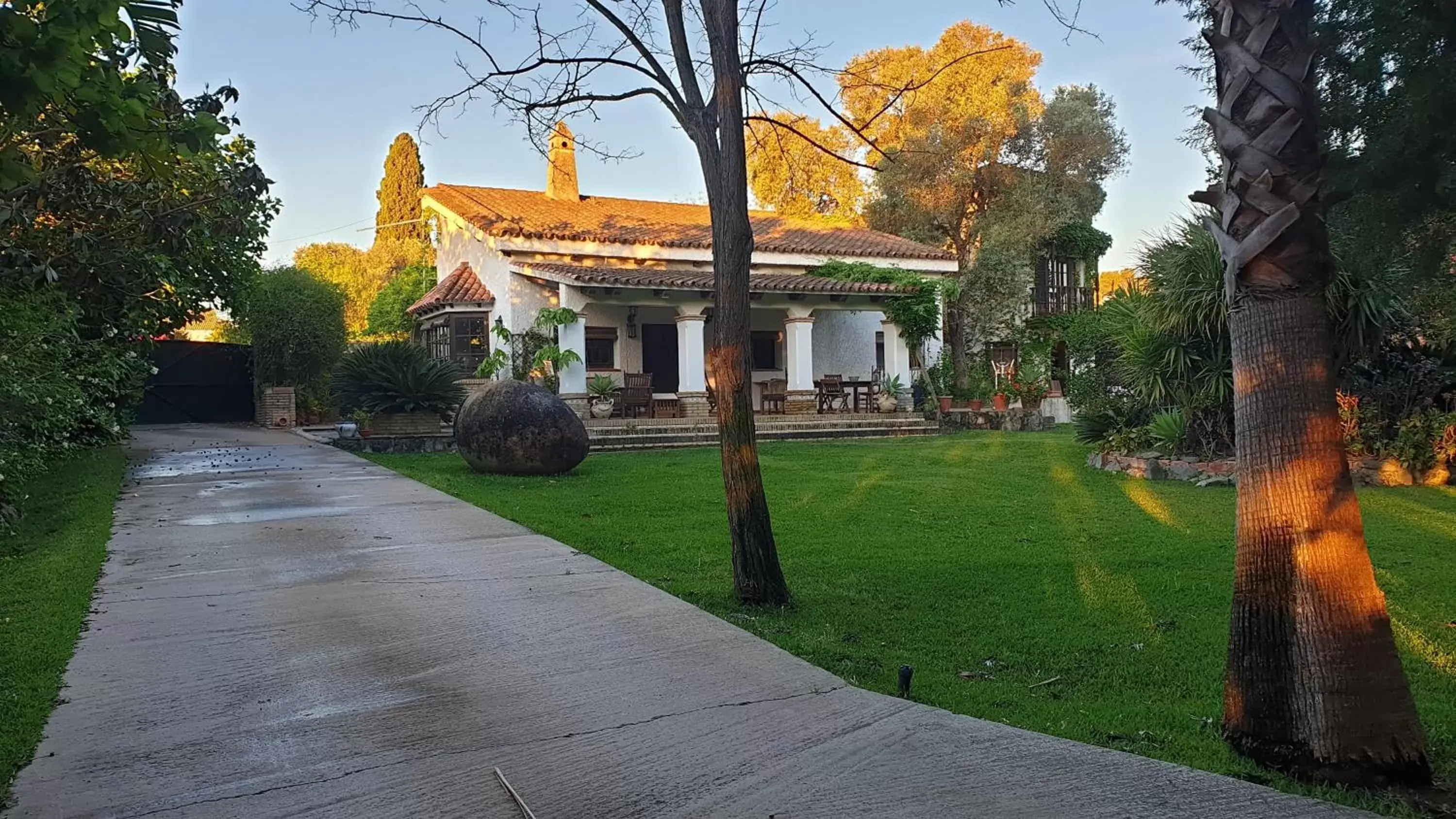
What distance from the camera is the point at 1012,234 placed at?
29.8 metres

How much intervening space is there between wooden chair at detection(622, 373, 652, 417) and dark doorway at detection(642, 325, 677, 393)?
278 centimetres

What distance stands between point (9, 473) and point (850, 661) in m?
7.59

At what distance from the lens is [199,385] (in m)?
28.6

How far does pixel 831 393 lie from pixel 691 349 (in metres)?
3.58

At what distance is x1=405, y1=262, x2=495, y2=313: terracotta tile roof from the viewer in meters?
23.8

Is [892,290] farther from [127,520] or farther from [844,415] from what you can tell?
[127,520]

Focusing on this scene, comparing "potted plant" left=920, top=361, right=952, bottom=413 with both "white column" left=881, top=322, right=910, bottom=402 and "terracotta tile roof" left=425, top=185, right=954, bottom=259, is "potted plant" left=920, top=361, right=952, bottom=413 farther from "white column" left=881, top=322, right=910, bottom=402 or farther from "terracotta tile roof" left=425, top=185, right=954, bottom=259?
"terracotta tile roof" left=425, top=185, right=954, bottom=259

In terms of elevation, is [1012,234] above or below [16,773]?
above

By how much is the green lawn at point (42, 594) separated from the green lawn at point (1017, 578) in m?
3.23

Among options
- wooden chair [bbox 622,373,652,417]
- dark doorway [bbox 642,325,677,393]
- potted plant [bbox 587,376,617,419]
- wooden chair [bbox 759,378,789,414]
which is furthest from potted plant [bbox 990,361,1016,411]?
potted plant [bbox 587,376,617,419]

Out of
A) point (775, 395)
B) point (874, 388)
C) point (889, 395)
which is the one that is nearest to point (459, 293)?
point (775, 395)

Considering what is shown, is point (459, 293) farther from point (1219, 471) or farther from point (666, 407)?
point (1219, 471)

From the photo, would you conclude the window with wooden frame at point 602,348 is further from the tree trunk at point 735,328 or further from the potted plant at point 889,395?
the tree trunk at point 735,328

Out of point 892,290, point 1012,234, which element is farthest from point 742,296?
point 1012,234
